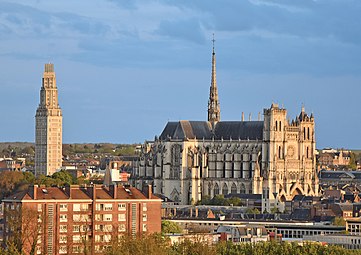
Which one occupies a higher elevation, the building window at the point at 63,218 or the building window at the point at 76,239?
the building window at the point at 63,218

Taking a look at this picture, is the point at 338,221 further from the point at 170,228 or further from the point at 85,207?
the point at 85,207

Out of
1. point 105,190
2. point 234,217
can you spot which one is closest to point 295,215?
point 234,217

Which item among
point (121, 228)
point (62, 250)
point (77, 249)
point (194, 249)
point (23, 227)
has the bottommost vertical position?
point (62, 250)

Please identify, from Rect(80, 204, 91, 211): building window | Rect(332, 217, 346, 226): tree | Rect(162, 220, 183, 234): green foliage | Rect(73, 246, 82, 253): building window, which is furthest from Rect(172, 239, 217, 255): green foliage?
Rect(332, 217, 346, 226): tree

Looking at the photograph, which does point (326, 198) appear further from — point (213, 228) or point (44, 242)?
point (44, 242)

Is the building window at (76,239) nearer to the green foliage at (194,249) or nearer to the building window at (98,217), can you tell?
the building window at (98,217)

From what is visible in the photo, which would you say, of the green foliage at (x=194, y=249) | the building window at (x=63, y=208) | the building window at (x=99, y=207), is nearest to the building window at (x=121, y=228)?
the building window at (x=99, y=207)

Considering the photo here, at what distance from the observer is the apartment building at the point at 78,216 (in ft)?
382

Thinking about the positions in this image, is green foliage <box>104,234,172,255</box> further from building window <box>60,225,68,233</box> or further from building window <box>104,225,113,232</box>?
building window <box>104,225,113,232</box>

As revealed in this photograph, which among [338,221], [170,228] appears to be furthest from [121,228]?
[338,221]

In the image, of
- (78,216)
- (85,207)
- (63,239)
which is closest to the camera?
(63,239)

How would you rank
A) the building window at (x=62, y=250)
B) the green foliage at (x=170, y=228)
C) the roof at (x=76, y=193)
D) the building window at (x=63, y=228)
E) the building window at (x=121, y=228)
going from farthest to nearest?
the green foliage at (x=170, y=228) < the building window at (x=121, y=228) < the roof at (x=76, y=193) < the building window at (x=63, y=228) < the building window at (x=62, y=250)

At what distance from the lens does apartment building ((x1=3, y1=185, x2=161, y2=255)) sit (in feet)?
382

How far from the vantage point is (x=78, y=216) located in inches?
4830
